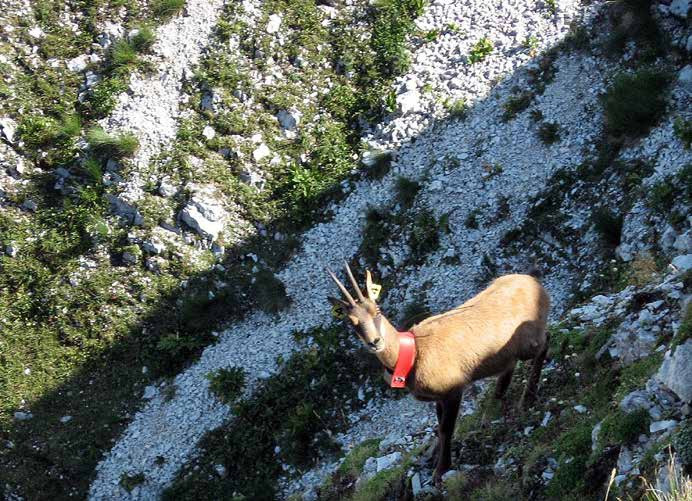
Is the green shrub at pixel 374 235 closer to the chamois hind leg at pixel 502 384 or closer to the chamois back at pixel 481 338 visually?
the chamois hind leg at pixel 502 384

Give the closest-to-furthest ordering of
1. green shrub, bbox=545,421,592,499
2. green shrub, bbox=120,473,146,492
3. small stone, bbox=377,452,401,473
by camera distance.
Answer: green shrub, bbox=545,421,592,499, small stone, bbox=377,452,401,473, green shrub, bbox=120,473,146,492

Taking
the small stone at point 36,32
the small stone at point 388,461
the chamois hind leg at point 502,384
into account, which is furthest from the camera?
the small stone at point 36,32

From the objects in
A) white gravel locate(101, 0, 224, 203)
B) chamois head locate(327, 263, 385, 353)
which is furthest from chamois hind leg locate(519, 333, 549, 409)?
white gravel locate(101, 0, 224, 203)

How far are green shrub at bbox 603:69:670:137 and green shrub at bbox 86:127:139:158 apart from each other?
1123 cm

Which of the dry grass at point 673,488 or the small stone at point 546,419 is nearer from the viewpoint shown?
the dry grass at point 673,488

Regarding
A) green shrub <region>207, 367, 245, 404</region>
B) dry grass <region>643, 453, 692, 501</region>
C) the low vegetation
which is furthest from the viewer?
green shrub <region>207, 367, 245, 404</region>

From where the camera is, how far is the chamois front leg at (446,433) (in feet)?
27.3

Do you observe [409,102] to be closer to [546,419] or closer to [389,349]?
[389,349]

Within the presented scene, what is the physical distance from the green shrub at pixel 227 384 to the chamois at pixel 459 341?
6.68 m

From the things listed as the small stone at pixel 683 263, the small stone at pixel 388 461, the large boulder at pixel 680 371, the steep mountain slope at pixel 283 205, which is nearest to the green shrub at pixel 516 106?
the steep mountain slope at pixel 283 205

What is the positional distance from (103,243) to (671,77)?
43.6 feet

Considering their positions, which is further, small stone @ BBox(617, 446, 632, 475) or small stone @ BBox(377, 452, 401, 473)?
small stone @ BBox(377, 452, 401, 473)

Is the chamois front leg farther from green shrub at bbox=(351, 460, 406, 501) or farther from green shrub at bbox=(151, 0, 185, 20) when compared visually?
green shrub at bbox=(151, 0, 185, 20)

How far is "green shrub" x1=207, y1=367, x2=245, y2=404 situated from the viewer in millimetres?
14516
